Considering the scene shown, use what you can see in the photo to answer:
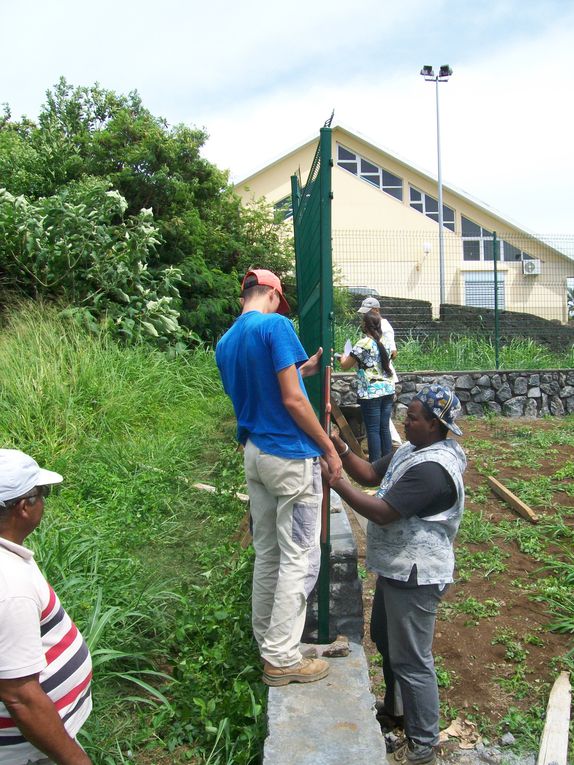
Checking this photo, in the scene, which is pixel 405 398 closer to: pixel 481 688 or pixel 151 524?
pixel 151 524

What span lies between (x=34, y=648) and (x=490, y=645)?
2.99 meters

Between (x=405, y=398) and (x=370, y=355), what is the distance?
434 cm

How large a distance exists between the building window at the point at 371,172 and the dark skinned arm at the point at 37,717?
25.6m

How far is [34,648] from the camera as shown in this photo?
71.2 inches

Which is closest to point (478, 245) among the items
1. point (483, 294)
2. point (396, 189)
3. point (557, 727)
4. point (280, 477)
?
point (396, 189)

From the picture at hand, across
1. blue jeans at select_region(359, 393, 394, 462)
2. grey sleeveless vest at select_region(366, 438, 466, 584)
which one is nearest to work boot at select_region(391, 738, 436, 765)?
grey sleeveless vest at select_region(366, 438, 466, 584)

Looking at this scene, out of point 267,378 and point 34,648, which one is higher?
point 267,378

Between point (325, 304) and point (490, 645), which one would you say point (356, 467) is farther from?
point (490, 645)

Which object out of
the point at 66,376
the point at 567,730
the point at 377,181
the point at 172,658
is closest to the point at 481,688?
the point at 567,730

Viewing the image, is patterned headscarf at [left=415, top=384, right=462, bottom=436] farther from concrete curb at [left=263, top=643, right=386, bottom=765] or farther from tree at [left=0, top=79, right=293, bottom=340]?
tree at [left=0, top=79, right=293, bottom=340]

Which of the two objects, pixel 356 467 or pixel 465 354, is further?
pixel 465 354

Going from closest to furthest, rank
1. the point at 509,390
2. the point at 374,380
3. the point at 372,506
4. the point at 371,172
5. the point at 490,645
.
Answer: the point at 372,506, the point at 490,645, the point at 374,380, the point at 509,390, the point at 371,172

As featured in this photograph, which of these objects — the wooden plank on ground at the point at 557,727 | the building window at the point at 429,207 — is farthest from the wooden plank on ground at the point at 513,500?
the building window at the point at 429,207

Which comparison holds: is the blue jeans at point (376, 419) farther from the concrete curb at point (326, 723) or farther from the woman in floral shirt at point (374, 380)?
the concrete curb at point (326, 723)
